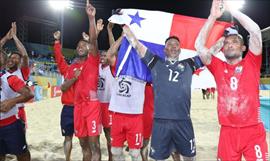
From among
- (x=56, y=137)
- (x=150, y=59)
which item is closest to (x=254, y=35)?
(x=150, y=59)

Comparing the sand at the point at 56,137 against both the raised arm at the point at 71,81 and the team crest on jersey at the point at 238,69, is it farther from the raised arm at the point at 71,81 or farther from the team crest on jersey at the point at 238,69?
the team crest on jersey at the point at 238,69

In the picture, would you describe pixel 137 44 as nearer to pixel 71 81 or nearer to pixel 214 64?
pixel 214 64

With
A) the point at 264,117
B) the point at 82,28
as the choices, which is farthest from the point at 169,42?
the point at 82,28

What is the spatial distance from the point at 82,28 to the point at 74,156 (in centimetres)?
4190

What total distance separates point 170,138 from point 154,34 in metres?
2.02

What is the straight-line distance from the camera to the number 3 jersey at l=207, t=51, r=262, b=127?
389 centimetres

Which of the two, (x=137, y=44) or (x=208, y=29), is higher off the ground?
(x=208, y=29)

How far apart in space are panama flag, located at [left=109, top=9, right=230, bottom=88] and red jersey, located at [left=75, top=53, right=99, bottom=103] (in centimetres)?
40

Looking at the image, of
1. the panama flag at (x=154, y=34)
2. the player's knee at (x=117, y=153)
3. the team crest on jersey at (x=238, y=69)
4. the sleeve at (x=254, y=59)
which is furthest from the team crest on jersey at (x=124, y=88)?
the sleeve at (x=254, y=59)

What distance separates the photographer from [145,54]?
15.5 ft

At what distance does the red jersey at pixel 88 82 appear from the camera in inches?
216

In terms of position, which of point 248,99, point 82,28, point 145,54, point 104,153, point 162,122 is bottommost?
point 104,153

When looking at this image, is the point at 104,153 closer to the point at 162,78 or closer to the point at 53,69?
the point at 162,78

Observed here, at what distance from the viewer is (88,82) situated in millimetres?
5535
